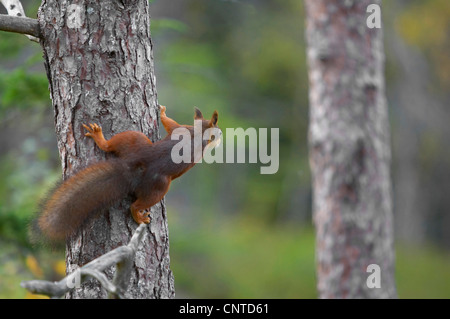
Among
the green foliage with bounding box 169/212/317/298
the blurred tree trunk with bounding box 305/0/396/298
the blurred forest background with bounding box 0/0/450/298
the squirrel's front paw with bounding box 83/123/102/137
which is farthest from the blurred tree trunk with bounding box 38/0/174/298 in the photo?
the green foliage with bounding box 169/212/317/298

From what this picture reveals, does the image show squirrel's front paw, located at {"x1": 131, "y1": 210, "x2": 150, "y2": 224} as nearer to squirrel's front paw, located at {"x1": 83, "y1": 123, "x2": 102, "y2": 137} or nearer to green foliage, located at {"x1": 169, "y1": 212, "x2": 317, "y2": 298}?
squirrel's front paw, located at {"x1": 83, "y1": 123, "x2": 102, "y2": 137}

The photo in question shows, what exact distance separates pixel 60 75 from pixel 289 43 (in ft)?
51.3

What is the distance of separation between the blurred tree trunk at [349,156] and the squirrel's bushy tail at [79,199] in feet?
10.7

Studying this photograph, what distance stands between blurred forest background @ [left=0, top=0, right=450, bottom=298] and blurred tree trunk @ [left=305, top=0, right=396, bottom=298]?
76.4 inches

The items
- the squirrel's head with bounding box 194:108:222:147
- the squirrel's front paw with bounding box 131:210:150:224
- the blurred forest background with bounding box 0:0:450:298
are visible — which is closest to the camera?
the squirrel's front paw with bounding box 131:210:150:224

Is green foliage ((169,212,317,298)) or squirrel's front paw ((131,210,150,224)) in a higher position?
green foliage ((169,212,317,298))

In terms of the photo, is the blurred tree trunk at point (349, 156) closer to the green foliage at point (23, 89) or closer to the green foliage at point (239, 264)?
the green foliage at point (23, 89)

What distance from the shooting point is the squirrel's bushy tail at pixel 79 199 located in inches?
105

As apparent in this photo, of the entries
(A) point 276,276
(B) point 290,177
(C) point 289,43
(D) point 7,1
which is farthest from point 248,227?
(D) point 7,1

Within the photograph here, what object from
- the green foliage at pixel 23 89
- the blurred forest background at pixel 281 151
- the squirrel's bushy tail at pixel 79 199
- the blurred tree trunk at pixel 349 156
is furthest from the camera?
the blurred forest background at pixel 281 151

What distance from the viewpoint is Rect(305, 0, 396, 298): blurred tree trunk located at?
18.1 feet

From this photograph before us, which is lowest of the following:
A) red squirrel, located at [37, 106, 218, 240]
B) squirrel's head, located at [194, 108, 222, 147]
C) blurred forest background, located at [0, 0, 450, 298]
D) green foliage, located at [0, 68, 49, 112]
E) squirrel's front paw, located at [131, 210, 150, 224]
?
squirrel's front paw, located at [131, 210, 150, 224]

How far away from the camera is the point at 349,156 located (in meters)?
5.61

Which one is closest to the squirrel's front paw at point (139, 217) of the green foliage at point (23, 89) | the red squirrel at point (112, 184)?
the red squirrel at point (112, 184)
